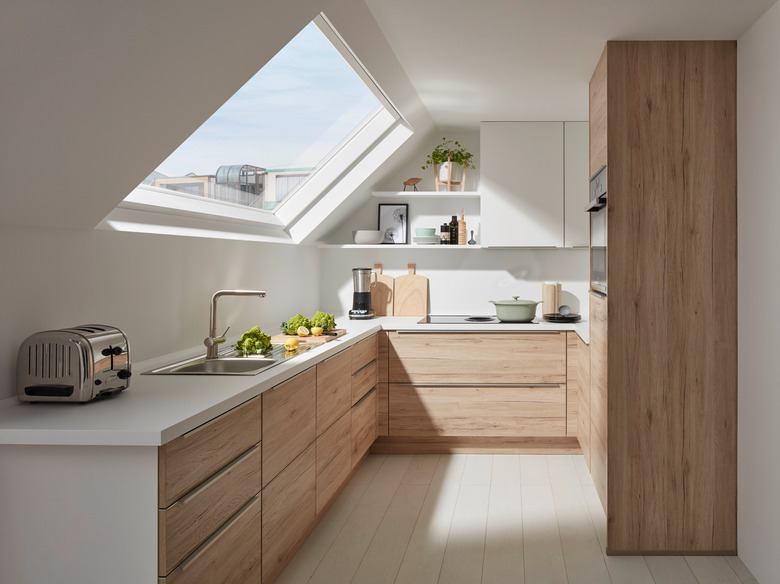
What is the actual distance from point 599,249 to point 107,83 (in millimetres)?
2276

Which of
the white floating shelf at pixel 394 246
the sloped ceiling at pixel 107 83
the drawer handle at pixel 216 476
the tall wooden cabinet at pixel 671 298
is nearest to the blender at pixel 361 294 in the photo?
the white floating shelf at pixel 394 246

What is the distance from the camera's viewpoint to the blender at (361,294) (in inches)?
185

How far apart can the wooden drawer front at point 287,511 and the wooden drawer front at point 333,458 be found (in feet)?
0.37

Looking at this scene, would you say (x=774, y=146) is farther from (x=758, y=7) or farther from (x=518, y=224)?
(x=518, y=224)

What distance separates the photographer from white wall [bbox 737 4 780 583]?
251cm

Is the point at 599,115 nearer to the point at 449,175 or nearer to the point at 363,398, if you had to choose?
the point at 449,175

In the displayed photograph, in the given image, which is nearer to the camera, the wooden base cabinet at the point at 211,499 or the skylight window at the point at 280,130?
the wooden base cabinet at the point at 211,499

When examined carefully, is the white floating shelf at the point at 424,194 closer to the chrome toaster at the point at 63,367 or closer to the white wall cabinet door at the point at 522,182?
the white wall cabinet door at the point at 522,182

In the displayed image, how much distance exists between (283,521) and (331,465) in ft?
2.29

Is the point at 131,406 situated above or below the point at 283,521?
above

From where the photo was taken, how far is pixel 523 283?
16.4 feet

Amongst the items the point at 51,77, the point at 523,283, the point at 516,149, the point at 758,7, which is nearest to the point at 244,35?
the point at 51,77

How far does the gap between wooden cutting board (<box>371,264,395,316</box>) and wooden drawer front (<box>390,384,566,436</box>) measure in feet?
2.91

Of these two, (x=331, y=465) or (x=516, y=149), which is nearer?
(x=331, y=465)
